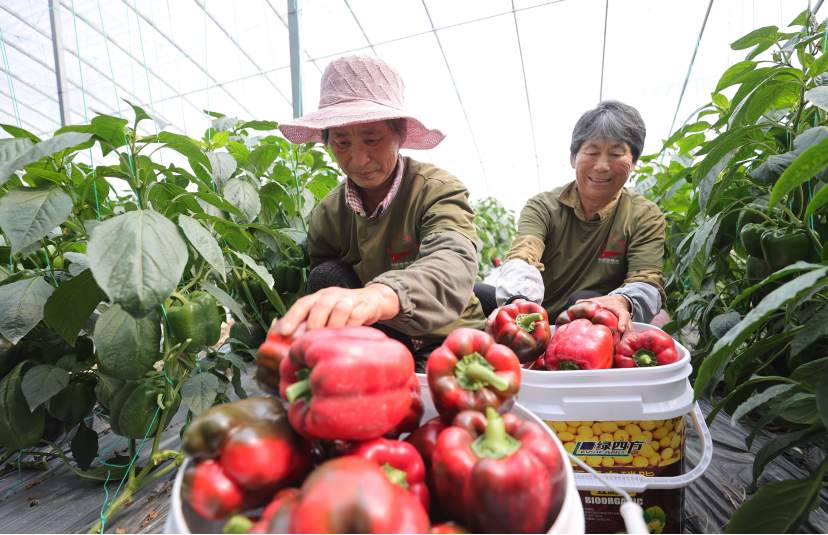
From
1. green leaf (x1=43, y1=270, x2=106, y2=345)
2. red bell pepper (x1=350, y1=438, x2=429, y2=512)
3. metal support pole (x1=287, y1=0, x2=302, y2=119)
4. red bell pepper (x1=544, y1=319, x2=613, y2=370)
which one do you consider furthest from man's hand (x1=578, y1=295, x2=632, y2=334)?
metal support pole (x1=287, y1=0, x2=302, y2=119)

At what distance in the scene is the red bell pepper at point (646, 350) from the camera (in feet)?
4.94

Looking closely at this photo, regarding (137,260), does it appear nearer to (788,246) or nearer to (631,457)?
(631,457)

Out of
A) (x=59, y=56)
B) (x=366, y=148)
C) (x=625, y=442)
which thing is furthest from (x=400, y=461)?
(x=59, y=56)

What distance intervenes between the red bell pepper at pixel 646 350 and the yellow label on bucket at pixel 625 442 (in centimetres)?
24

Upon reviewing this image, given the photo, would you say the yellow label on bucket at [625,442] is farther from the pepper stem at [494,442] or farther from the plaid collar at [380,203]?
the plaid collar at [380,203]

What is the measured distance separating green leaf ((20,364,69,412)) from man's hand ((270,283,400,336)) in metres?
0.90

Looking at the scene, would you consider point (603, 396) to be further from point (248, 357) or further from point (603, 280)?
point (248, 357)

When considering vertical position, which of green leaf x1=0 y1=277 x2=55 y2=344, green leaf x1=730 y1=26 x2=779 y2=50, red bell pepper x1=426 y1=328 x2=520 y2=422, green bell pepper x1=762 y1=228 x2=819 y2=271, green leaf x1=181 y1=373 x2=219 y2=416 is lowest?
green leaf x1=181 y1=373 x2=219 y2=416

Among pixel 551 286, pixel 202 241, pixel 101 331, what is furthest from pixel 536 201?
pixel 101 331

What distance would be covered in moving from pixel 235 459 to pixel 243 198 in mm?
1156

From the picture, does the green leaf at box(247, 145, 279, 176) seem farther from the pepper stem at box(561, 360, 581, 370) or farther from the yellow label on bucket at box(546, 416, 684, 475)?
the yellow label on bucket at box(546, 416, 684, 475)

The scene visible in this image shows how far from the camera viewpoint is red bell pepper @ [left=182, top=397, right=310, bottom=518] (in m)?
0.73

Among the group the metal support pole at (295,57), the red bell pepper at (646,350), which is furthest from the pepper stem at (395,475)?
the metal support pole at (295,57)

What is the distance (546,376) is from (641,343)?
476 mm
